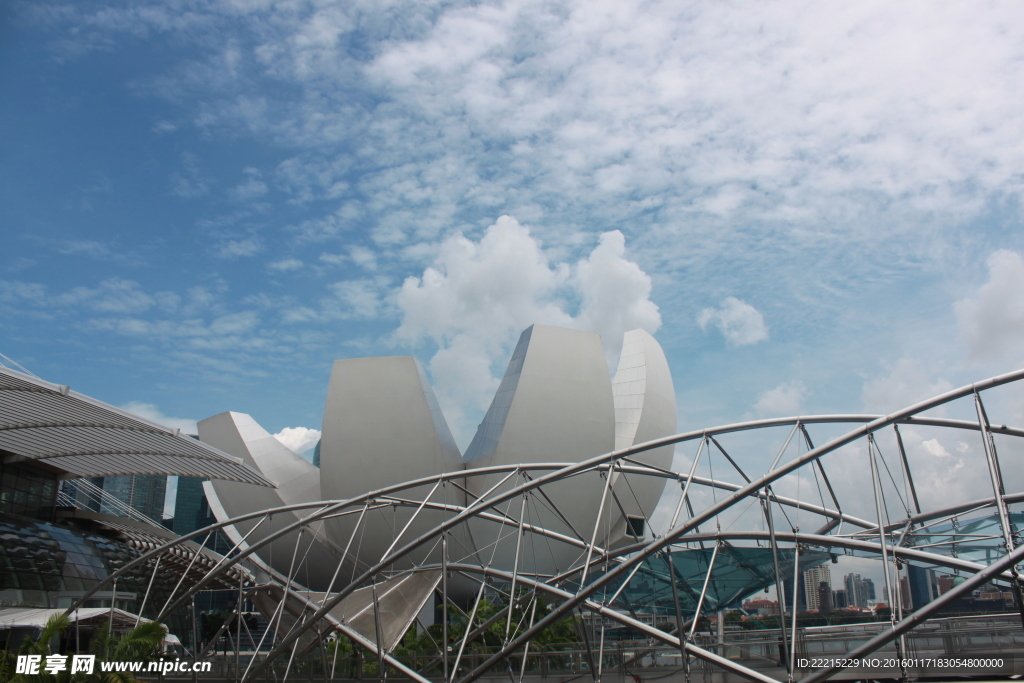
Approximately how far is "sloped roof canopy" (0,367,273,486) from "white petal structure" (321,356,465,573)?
617 cm

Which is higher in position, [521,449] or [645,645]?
[521,449]

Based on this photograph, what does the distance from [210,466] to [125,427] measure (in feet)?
18.8

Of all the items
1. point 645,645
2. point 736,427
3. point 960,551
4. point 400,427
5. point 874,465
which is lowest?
point 645,645

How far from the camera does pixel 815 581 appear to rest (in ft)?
74.3

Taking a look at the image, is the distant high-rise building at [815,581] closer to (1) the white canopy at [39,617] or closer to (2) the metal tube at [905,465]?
(2) the metal tube at [905,465]

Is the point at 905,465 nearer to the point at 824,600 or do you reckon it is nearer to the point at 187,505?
the point at 824,600

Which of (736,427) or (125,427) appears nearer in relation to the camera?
(736,427)

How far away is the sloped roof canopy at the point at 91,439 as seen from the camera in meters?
26.7

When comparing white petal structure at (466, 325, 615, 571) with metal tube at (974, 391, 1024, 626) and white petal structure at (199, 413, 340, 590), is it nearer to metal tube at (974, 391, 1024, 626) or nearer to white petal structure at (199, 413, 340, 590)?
white petal structure at (199, 413, 340, 590)

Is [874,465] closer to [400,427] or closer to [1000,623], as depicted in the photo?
[1000,623]

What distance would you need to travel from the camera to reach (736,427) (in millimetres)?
19031

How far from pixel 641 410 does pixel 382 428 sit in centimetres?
1513

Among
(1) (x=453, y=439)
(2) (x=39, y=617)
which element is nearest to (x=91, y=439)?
(2) (x=39, y=617)

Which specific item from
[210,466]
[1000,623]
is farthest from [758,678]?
[210,466]
